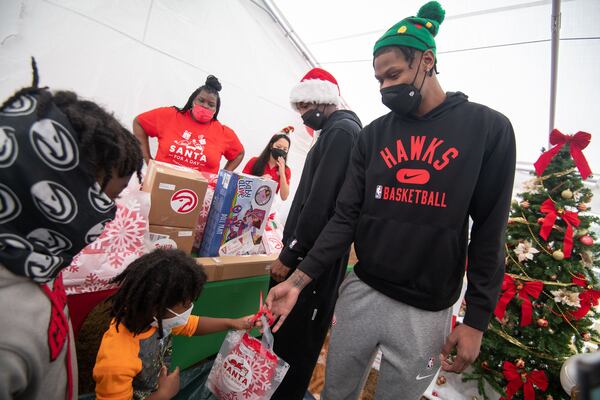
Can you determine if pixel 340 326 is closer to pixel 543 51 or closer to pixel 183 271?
pixel 183 271

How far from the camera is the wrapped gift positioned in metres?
1.01

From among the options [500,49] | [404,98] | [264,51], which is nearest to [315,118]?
[404,98]

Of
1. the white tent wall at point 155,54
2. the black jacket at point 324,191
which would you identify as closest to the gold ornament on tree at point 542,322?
the black jacket at point 324,191

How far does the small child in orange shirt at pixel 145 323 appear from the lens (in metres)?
0.85

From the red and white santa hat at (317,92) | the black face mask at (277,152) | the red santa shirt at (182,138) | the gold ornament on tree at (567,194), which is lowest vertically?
the red santa shirt at (182,138)

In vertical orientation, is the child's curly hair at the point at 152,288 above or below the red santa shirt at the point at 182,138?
below

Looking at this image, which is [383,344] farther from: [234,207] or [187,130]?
[187,130]

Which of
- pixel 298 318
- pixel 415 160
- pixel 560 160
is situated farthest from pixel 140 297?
pixel 560 160

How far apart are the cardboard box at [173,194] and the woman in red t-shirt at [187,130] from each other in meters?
0.66

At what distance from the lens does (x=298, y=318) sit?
1.24 meters

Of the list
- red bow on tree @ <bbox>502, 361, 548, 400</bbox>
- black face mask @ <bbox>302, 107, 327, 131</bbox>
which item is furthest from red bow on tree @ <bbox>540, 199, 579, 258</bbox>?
black face mask @ <bbox>302, 107, 327, 131</bbox>

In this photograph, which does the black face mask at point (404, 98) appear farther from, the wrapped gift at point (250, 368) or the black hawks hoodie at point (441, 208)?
the wrapped gift at point (250, 368)

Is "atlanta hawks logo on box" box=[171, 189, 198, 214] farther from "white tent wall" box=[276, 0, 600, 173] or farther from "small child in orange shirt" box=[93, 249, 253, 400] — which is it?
"white tent wall" box=[276, 0, 600, 173]

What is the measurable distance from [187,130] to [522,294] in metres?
2.87
